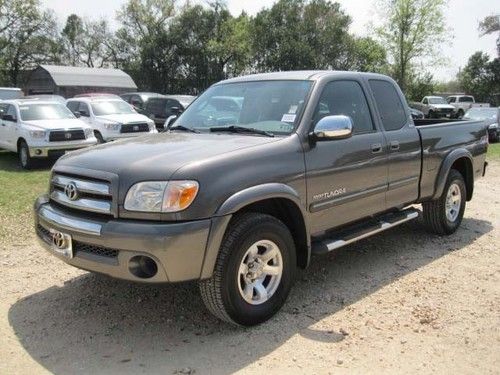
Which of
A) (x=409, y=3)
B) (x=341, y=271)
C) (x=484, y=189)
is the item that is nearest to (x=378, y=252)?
(x=341, y=271)

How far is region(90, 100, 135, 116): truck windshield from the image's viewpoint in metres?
16.0

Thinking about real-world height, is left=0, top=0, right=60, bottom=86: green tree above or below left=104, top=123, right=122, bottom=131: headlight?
above

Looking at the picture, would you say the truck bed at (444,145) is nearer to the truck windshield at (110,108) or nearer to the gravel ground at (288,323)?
the gravel ground at (288,323)

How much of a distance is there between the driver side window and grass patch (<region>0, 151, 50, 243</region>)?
155 inches

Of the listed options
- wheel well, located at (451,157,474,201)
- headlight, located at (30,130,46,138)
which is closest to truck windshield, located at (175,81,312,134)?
wheel well, located at (451,157,474,201)

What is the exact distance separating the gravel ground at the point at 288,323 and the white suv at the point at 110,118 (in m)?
9.67

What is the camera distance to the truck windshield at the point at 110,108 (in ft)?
52.4

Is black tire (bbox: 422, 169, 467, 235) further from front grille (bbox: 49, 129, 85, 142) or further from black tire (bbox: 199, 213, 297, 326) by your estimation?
front grille (bbox: 49, 129, 85, 142)

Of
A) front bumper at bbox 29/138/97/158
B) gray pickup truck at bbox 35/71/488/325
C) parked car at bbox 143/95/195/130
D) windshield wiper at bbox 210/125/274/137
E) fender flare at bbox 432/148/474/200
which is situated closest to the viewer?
gray pickup truck at bbox 35/71/488/325

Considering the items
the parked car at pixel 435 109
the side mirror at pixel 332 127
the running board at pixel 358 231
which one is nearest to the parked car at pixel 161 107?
the running board at pixel 358 231

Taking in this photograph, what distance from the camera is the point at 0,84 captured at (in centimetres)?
5331

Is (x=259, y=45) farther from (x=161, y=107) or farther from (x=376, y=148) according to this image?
(x=376, y=148)

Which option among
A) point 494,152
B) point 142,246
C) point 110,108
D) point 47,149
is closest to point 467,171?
point 142,246

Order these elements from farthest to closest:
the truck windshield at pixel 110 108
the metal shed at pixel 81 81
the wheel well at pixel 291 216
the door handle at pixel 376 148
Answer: the metal shed at pixel 81 81 → the truck windshield at pixel 110 108 → the door handle at pixel 376 148 → the wheel well at pixel 291 216
